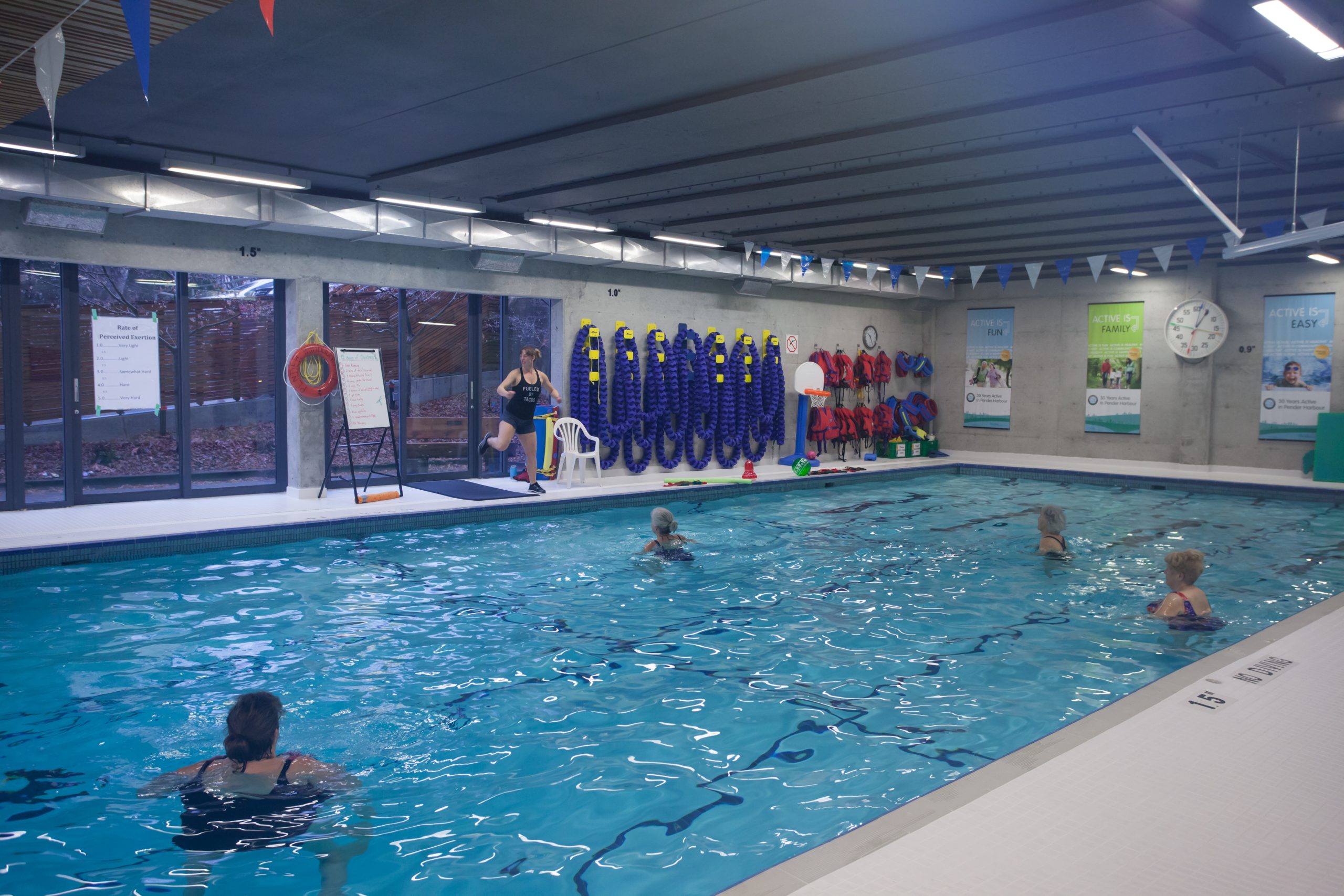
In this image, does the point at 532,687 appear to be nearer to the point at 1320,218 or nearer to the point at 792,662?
the point at 792,662

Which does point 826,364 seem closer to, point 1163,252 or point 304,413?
point 1163,252

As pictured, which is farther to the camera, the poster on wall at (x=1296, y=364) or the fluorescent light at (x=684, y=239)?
the poster on wall at (x=1296, y=364)

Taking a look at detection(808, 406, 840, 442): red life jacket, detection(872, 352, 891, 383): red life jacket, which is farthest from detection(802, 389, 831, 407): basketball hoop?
detection(872, 352, 891, 383): red life jacket

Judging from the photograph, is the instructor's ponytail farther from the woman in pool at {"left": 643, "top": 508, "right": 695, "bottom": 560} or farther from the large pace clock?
the large pace clock

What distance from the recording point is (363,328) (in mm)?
10633

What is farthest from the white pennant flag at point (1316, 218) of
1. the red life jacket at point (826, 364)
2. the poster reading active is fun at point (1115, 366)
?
the red life jacket at point (826, 364)

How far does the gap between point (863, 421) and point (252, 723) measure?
13.4 metres

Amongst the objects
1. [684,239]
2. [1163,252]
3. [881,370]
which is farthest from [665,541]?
[881,370]

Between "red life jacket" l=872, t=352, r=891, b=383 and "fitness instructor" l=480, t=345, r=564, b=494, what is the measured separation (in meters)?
7.52

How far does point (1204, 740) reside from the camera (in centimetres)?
312

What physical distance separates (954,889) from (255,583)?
544 centimetres

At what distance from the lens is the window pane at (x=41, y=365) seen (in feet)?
26.3

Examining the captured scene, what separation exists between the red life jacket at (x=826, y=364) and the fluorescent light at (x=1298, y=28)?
10.1 meters

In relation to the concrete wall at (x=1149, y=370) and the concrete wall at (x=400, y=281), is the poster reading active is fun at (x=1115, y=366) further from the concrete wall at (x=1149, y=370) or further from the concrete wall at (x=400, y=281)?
the concrete wall at (x=400, y=281)
